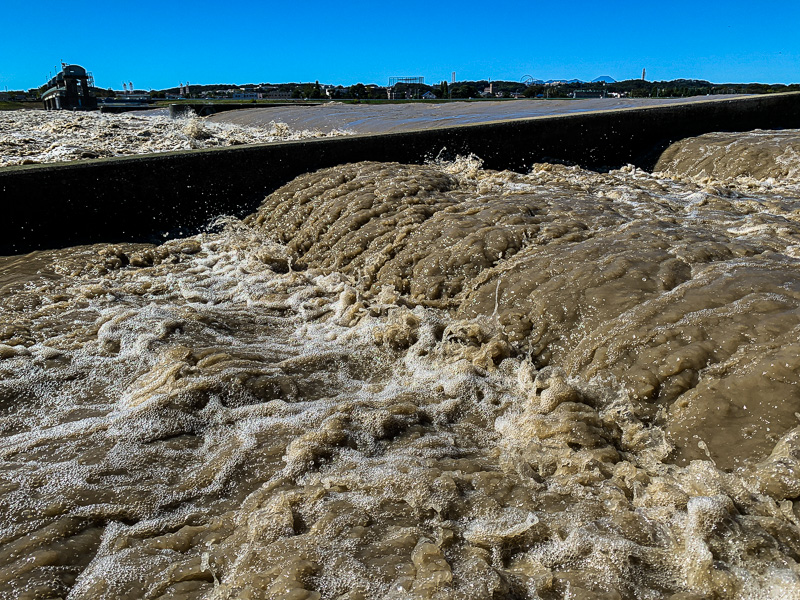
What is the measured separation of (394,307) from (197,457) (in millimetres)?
1972

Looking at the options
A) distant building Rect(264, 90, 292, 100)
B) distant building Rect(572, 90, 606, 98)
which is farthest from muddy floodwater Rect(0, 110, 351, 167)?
distant building Rect(572, 90, 606, 98)

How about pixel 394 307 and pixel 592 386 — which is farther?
pixel 394 307

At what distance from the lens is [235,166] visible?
6.45 meters

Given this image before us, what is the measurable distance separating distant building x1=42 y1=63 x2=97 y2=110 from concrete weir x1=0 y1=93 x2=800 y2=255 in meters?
19.7

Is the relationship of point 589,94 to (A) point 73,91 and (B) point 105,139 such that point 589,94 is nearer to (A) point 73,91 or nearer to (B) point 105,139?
(A) point 73,91

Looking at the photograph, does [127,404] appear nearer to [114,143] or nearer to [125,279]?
[125,279]

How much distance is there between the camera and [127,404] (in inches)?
114

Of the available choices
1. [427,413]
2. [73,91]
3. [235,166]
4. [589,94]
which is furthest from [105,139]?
[589,94]

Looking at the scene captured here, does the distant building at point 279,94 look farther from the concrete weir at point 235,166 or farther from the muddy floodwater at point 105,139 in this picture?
the concrete weir at point 235,166

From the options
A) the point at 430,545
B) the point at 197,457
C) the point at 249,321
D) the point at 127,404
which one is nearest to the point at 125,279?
the point at 249,321

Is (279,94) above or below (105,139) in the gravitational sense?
above

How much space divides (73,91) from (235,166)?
65.9 ft

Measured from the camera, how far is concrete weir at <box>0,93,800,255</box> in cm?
550

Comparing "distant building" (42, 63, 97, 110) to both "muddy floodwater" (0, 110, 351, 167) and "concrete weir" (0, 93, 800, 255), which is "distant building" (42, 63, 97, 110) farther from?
"concrete weir" (0, 93, 800, 255)
